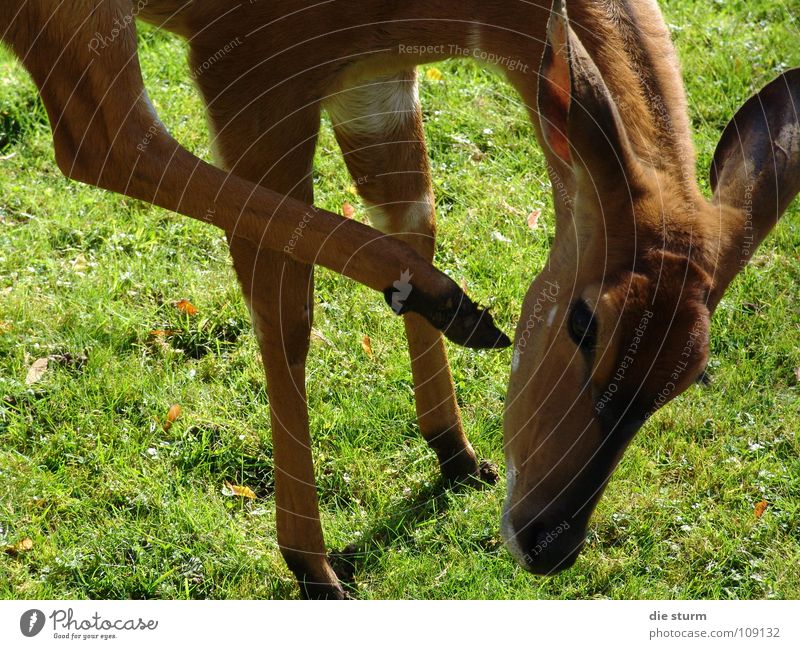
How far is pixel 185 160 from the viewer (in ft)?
12.5

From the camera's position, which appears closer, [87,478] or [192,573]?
[192,573]

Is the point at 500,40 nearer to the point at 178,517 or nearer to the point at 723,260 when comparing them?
the point at 723,260

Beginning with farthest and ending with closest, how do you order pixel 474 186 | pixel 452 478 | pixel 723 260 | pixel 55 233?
pixel 474 186 → pixel 55 233 → pixel 452 478 → pixel 723 260

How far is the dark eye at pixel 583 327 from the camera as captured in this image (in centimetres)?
334

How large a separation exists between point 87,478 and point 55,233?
1.80 m

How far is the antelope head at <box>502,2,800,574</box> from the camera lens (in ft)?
10.6

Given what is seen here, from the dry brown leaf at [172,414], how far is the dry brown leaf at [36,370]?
704 mm

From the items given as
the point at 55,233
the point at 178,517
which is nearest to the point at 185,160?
the point at 178,517

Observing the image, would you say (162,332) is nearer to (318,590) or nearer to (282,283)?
(282,283)
